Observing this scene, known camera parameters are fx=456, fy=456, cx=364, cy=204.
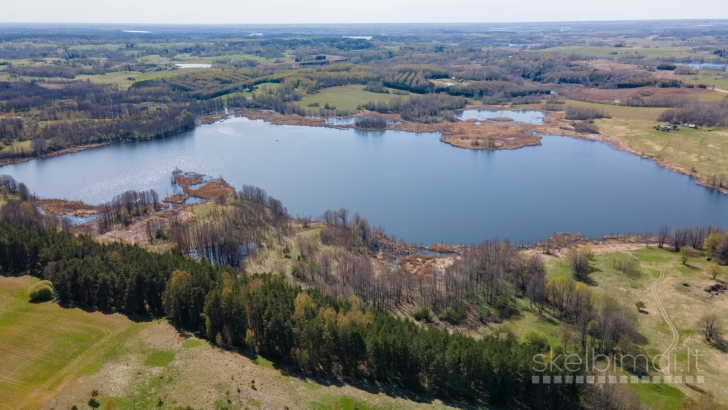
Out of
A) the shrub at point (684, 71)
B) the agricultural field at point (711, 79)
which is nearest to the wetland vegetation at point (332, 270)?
the agricultural field at point (711, 79)

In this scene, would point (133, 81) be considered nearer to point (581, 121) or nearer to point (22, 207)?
point (22, 207)

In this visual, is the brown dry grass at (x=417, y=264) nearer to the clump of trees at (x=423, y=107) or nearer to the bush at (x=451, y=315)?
the bush at (x=451, y=315)

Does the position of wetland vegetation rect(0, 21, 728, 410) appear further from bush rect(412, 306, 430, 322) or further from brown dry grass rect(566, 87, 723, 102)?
brown dry grass rect(566, 87, 723, 102)

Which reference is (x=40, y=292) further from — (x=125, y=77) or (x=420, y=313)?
(x=125, y=77)

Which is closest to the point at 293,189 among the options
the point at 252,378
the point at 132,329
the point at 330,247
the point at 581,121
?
the point at 330,247

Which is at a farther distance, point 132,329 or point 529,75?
point 529,75

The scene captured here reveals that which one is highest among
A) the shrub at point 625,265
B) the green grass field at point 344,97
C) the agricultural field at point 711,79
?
the agricultural field at point 711,79
